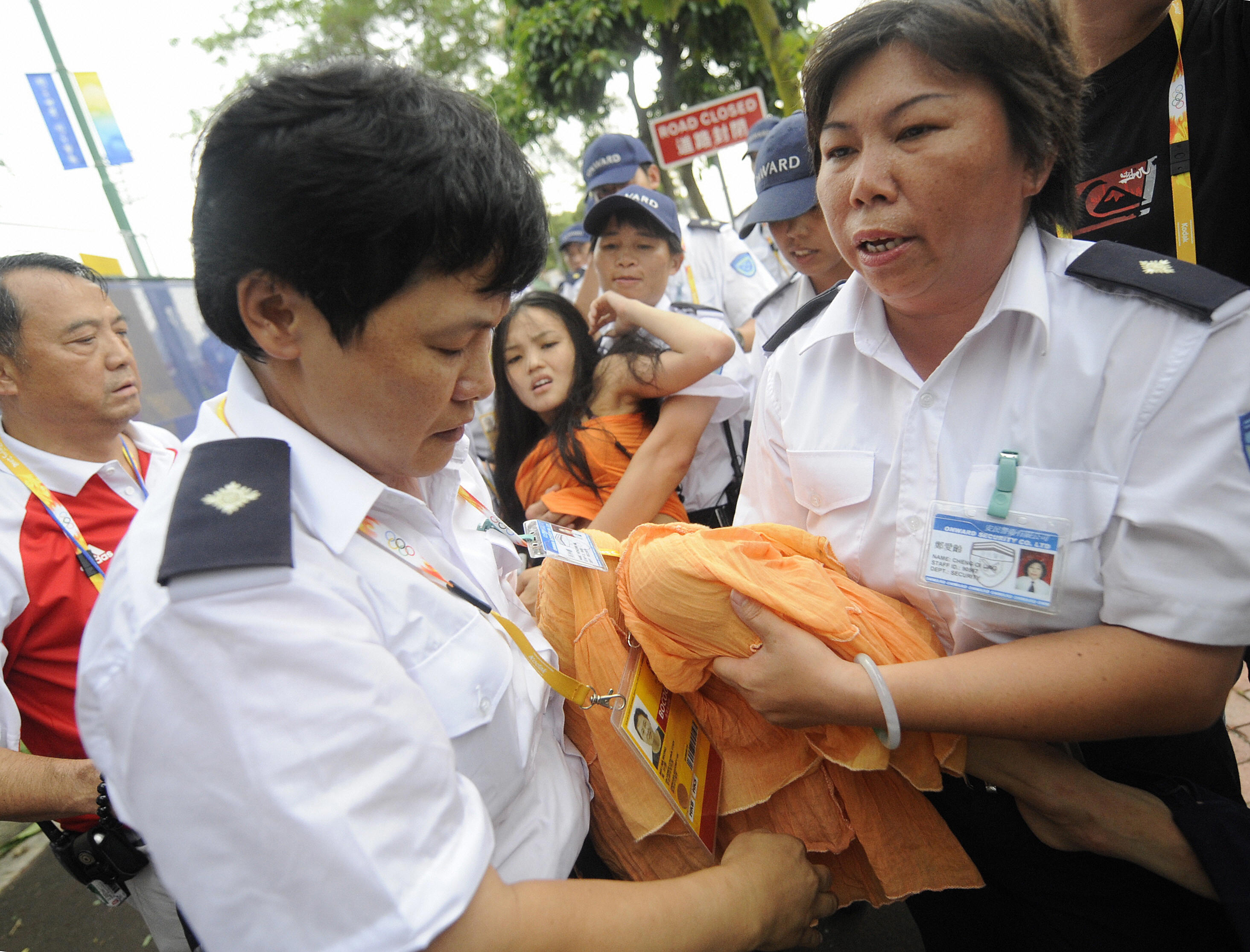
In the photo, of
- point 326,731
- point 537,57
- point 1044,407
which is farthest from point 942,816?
point 537,57

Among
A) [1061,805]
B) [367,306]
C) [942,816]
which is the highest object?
[367,306]

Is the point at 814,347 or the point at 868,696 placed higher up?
the point at 814,347

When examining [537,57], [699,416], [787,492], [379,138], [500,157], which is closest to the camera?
[379,138]

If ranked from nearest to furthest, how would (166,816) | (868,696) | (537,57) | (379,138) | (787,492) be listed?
(166,816) < (379,138) < (868,696) < (787,492) < (537,57)

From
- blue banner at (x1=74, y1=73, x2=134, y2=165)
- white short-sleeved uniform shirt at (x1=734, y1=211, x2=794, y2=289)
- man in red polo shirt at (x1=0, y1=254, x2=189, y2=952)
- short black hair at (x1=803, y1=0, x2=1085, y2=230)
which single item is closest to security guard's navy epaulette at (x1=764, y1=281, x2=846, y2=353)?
short black hair at (x1=803, y1=0, x2=1085, y2=230)

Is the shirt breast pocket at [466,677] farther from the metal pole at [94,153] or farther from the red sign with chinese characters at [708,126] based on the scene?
the red sign with chinese characters at [708,126]

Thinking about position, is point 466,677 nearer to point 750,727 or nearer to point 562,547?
point 562,547

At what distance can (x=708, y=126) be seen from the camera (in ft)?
27.2

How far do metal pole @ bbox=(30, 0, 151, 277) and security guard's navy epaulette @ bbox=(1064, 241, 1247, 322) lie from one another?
7331mm

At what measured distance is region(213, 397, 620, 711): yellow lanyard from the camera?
3.46 ft

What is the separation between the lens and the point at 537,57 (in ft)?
33.1

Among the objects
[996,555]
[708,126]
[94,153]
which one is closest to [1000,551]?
[996,555]

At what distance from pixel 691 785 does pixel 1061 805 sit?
0.66m

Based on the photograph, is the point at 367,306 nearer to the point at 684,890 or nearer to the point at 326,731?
the point at 326,731
